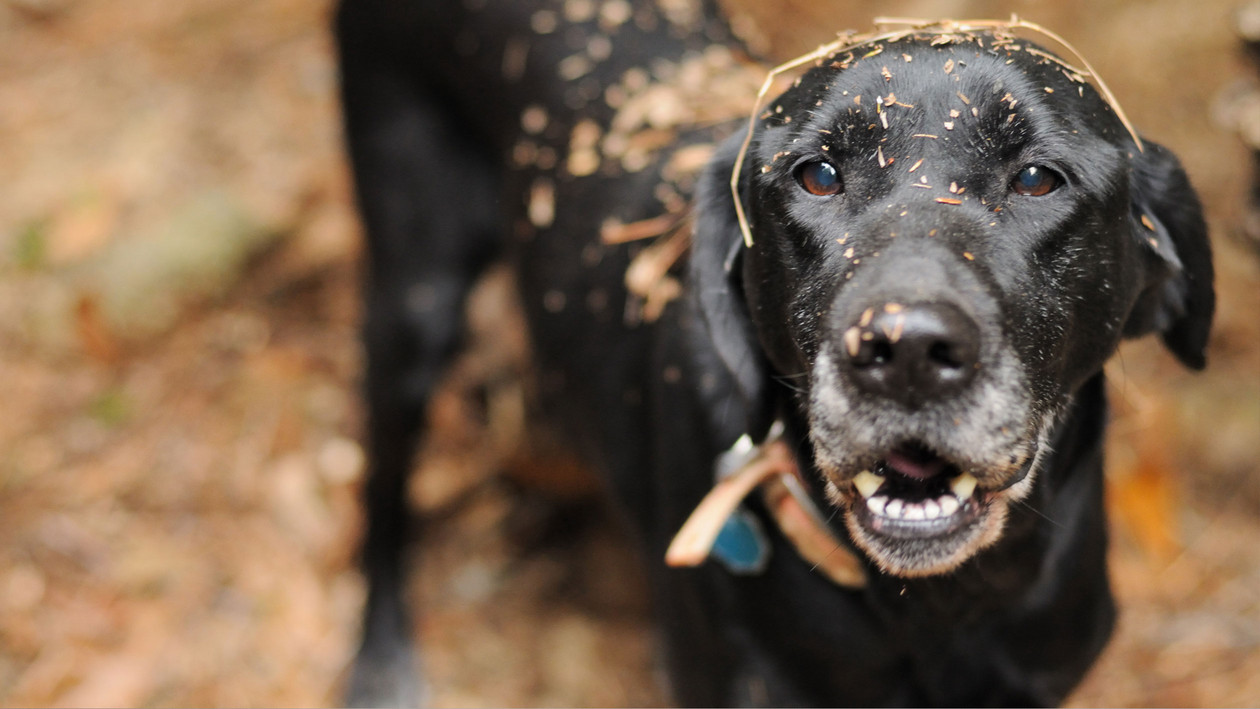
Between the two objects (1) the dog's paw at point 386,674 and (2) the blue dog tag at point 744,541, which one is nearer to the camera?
(2) the blue dog tag at point 744,541

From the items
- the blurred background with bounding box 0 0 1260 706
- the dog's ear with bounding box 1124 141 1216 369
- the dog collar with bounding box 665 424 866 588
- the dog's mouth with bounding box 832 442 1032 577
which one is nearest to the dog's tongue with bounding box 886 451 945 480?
the dog's mouth with bounding box 832 442 1032 577

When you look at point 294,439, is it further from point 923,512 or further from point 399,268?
point 923,512

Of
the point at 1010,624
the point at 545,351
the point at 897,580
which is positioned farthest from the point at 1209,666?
the point at 545,351

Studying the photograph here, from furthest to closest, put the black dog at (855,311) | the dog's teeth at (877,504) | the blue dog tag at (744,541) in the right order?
the blue dog tag at (744,541) < the dog's teeth at (877,504) < the black dog at (855,311)

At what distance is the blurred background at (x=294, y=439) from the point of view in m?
3.19

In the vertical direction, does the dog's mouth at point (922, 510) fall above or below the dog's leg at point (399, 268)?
above

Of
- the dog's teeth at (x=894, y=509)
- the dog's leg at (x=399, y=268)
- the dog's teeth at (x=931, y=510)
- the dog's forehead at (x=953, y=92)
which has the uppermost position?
the dog's forehead at (x=953, y=92)

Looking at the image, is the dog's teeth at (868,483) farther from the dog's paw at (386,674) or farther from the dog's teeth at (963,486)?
the dog's paw at (386,674)

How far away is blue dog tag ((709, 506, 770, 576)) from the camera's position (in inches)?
82.0

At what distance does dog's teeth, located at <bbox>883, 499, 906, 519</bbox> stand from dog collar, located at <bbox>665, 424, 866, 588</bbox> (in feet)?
0.96

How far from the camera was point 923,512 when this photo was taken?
1.63 meters

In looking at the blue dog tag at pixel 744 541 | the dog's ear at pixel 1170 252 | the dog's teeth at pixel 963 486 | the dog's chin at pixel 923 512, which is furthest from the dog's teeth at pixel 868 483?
the dog's ear at pixel 1170 252

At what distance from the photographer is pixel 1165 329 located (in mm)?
2020

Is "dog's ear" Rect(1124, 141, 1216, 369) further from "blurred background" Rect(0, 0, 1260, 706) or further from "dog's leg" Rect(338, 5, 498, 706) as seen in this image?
"dog's leg" Rect(338, 5, 498, 706)
